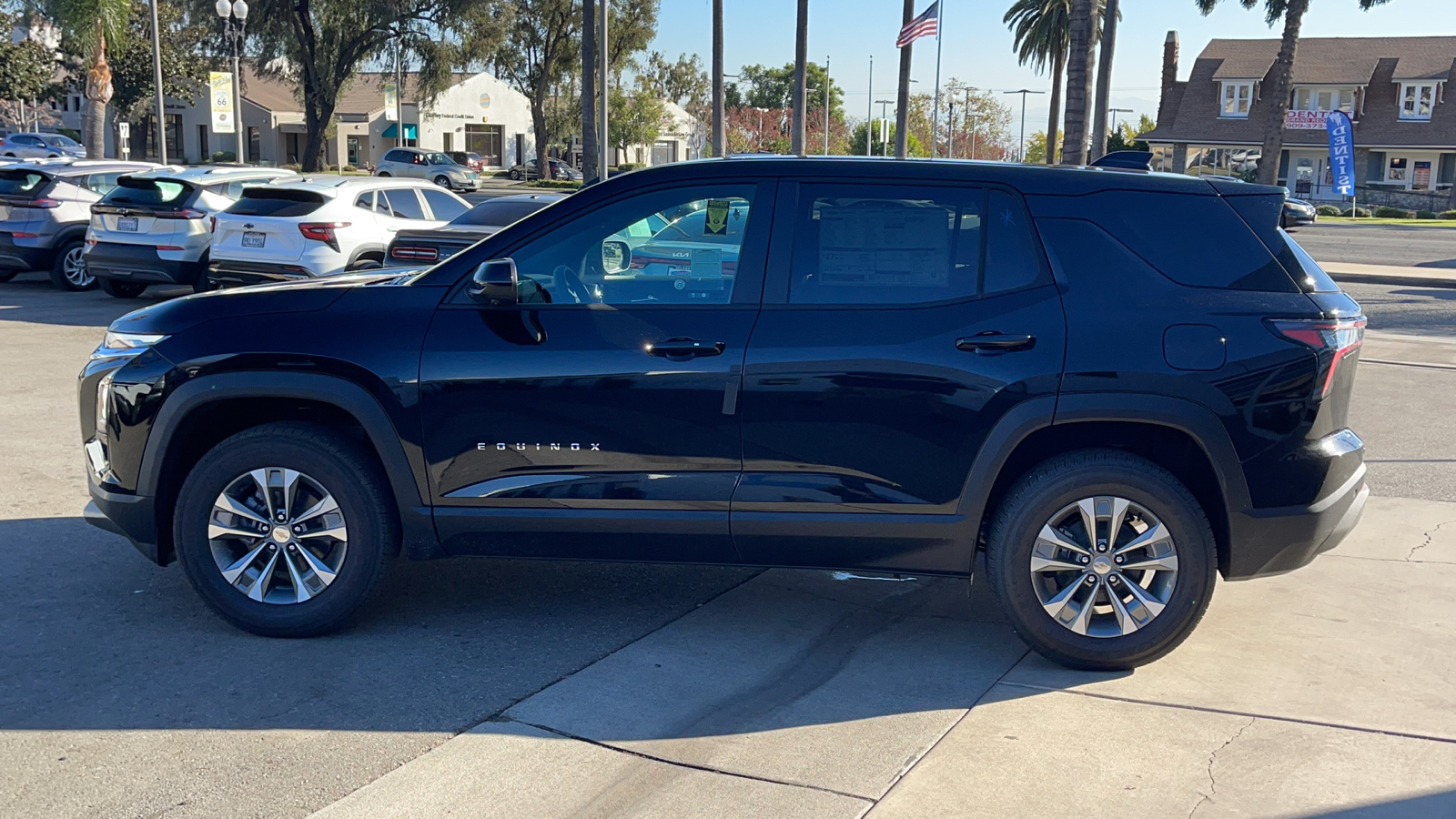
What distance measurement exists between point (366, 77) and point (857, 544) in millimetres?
81996

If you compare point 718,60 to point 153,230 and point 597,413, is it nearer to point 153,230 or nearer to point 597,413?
point 153,230

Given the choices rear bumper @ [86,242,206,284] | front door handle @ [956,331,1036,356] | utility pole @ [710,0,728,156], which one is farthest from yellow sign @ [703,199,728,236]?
utility pole @ [710,0,728,156]

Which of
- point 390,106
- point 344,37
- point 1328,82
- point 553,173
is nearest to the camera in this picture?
point 344,37

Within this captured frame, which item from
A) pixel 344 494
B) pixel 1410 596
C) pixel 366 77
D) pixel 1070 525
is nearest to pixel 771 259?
pixel 1070 525

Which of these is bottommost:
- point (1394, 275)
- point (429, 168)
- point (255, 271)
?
point (1394, 275)

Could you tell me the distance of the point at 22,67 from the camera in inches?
2089

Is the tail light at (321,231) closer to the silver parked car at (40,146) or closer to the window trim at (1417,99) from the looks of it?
the silver parked car at (40,146)

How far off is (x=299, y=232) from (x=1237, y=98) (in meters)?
56.4

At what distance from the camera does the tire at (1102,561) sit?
15.4 feet

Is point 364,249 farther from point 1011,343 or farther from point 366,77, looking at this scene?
point 366,77

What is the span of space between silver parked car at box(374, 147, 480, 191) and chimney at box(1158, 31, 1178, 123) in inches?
1367

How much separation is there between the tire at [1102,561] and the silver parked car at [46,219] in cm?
1528

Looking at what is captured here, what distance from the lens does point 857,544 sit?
188 inches

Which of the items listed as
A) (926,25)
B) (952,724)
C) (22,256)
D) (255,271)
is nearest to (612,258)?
(952,724)
